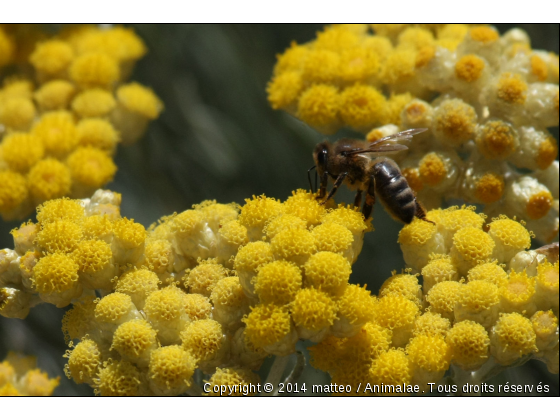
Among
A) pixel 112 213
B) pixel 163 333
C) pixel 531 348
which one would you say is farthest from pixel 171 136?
pixel 531 348

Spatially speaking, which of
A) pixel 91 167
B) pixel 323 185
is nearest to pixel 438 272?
pixel 323 185

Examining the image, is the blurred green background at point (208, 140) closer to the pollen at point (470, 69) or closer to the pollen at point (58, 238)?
the pollen at point (470, 69)

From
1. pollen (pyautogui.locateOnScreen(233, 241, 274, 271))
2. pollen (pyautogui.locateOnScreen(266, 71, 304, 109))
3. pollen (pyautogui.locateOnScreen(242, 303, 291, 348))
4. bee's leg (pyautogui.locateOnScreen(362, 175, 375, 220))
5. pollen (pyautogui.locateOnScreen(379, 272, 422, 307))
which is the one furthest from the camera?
pollen (pyautogui.locateOnScreen(266, 71, 304, 109))

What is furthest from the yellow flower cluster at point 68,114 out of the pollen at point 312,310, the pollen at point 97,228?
the pollen at point 312,310

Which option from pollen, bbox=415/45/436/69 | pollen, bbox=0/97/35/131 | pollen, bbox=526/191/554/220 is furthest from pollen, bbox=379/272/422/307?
pollen, bbox=0/97/35/131

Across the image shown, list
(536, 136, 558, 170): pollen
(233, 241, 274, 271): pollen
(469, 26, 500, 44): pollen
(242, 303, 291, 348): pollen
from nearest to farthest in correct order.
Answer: (242, 303, 291, 348): pollen < (233, 241, 274, 271): pollen < (536, 136, 558, 170): pollen < (469, 26, 500, 44): pollen

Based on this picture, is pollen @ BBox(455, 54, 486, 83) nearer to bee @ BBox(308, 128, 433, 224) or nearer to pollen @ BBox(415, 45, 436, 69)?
pollen @ BBox(415, 45, 436, 69)

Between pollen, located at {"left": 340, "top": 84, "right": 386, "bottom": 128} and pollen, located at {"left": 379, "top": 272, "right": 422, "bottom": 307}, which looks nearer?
pollen, located at {"left": 379, "top": 272, "right": 422, "bottom": 307}
